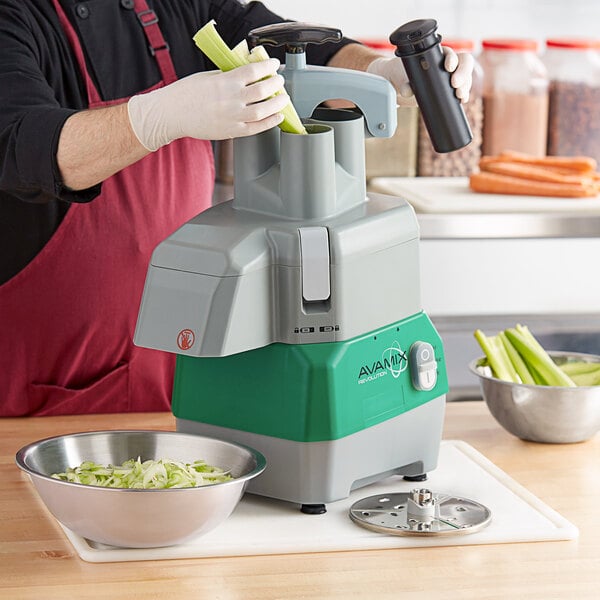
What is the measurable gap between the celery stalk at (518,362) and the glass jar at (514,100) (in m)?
1.11

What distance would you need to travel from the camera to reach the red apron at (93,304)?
1.85 meters

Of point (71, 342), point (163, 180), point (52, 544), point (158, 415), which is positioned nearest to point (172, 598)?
point (52, 544)

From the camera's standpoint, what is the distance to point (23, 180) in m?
1.56

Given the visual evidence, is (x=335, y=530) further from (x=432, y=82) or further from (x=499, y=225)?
(x=499, y=225)

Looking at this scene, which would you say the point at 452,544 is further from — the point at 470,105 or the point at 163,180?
the point at 470,105

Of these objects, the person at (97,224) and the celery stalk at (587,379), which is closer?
the celery stalk at (587,379)

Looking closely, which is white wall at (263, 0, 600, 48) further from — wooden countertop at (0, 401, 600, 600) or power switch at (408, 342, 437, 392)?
wooden countertop at (0, 401, 600, 600)

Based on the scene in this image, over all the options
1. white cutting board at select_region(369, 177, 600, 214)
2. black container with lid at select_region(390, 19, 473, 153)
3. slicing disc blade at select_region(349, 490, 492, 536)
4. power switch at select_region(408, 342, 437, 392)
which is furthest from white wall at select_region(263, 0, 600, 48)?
slicing disc blade at select_region(349, 490, 492, 536)

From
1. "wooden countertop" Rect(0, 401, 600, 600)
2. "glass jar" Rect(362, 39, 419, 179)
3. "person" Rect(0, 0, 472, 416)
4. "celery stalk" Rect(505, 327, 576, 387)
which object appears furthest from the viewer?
"glass jar" Rect(362, 39, 419, 179)

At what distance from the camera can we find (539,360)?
167cm

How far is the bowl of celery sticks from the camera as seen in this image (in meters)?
1.58

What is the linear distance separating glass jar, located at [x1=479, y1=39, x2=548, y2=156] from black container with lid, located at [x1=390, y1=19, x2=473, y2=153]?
134 cm

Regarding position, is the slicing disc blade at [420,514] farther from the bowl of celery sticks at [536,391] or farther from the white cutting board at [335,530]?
the bowl of celery sticks at [536,391]

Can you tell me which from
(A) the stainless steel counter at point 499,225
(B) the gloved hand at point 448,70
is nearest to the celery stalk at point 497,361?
(B) the gloved hand at point 448,70
